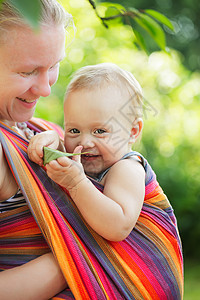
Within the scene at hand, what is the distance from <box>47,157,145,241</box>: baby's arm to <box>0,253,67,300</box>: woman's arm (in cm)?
17

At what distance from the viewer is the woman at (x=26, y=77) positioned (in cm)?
110

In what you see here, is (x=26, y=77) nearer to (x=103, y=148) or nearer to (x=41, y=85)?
(x=41, y=85)

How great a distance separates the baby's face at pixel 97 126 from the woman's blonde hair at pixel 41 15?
27 cm

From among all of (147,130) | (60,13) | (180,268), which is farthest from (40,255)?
(147,130)

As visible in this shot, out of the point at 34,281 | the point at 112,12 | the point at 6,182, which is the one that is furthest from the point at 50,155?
the point at 112,12

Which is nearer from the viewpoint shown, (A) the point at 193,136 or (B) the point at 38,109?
(B) the point at 38,109

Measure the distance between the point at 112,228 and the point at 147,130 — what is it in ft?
11.3

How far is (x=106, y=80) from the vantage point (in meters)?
1.41

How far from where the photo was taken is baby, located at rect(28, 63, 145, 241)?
3.83ft

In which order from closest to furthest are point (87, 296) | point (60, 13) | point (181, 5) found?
1. point (87, 296)
2. point (60, 13)
3. point (181, 5)

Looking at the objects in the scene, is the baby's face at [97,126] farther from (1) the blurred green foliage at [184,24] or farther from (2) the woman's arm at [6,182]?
(1) the blurred green foliage at [184,24]

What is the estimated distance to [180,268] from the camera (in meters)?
1.36

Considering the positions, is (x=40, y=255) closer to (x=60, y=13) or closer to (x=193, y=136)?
(x=60, y=13)

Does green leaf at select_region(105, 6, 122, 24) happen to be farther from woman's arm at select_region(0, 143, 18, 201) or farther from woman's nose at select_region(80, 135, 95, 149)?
woman's arm at select_region(0, 143, 18, 201)
